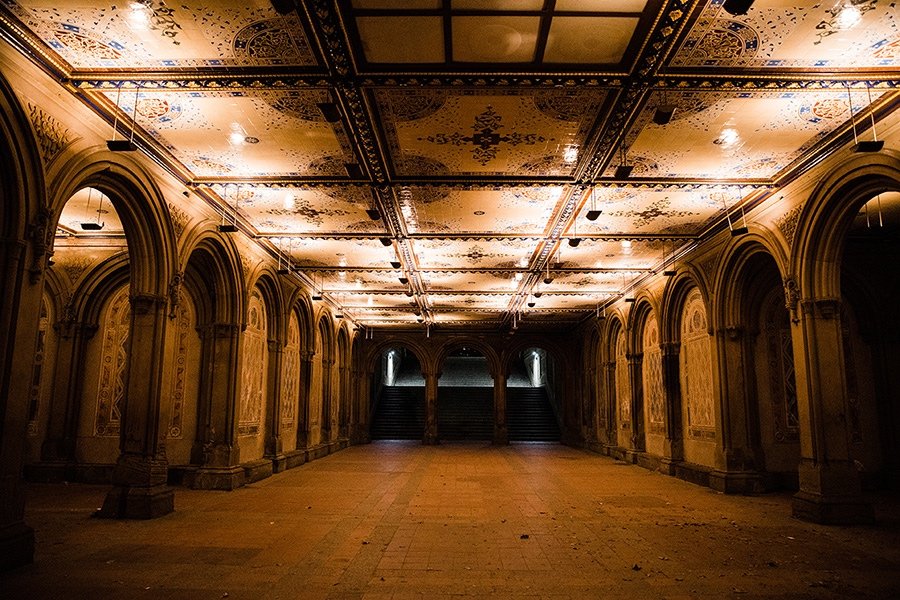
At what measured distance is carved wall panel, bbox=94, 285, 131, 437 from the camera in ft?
35.6

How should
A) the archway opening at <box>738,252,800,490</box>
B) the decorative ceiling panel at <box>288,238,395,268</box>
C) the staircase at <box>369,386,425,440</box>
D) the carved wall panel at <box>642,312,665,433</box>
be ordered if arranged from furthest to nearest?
the staircase at <box>369,386,425,440</box> < the carved wall panel at <box>642,312,665,433</box> < the decorative ceiling panel at <box>288,238,395,268</box> < the archway opening at <box>738,252,800,490</box>

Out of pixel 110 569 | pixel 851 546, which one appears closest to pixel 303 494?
pixel 110 569

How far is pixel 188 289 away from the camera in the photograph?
35.8 feet

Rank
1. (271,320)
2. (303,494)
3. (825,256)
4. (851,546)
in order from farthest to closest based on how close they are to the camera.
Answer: (271,320), (303,494), (825,256), (851,546)

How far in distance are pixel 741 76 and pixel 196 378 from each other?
9.62 meters

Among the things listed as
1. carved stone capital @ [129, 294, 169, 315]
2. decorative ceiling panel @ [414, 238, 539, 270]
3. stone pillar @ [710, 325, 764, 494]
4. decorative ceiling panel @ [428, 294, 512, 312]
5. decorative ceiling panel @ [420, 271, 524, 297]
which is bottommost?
stone pillar @ [710, 325, 764, 494]

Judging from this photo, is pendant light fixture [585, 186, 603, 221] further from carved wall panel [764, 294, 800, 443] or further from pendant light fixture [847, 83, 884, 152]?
carved wall panel [764, 294, 800, 443]

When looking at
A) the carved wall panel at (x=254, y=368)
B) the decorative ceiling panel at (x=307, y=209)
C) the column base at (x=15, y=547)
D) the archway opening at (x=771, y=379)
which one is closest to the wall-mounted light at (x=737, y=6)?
the decorative ceiling panel at (x=307, y=209)

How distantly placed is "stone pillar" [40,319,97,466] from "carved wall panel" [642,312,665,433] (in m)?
11.6

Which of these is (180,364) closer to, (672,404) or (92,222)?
(92,222)

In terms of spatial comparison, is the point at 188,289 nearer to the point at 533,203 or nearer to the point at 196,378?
the point at 196,378

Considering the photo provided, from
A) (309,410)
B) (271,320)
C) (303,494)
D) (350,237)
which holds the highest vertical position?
(350,237)

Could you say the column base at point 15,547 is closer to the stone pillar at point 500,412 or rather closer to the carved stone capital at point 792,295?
the carved stone capital at point 792,295

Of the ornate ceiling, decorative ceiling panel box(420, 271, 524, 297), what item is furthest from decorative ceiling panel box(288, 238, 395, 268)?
decorative ceiling panel box(420, 271, 524, 297)
